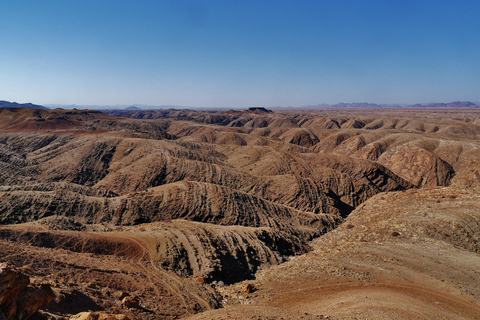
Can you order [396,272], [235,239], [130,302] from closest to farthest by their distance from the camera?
[130,302]
[396,272]
[235,239]

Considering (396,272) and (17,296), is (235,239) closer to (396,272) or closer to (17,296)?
(396,272)

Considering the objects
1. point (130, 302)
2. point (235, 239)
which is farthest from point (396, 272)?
point (130, 302)

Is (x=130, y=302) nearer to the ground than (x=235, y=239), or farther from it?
farther from it

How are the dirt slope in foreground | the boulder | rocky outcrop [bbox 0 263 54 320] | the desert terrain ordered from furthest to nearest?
the desert terrain → the dirt slope in foreground → the boulder → rocky outcrop [bbox 0 263 54 320]

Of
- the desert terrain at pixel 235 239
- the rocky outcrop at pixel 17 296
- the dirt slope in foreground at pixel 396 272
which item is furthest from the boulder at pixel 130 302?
the dirt slope in foreground at pixel 396 272

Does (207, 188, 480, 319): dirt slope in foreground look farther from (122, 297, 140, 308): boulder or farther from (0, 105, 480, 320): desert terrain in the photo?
(122, 297, 140, 308): boulder

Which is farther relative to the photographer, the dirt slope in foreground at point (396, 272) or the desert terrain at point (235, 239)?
the desert terrain at point (235, 239)

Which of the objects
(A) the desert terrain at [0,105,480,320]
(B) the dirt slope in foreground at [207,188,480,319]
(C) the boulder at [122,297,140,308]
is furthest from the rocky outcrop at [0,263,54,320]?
(B) the dirt slope in foreground at [207,188,480,319]

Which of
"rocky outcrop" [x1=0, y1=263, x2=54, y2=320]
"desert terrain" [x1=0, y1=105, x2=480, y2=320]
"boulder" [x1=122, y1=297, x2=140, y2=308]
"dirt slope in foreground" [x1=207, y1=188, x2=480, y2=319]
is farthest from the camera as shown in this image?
"desert terrain" [x1=0, y1=105, x2=480, y2=320]

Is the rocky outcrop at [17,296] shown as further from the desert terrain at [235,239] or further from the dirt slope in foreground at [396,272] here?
the dirt slope in foreground at [396,272]
